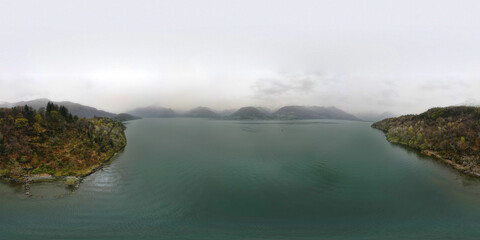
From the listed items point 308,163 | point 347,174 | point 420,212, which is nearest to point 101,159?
point 308,163

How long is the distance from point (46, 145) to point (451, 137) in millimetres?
124175

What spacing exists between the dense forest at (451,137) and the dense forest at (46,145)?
95.9 metres

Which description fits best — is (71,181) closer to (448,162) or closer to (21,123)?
(21,123)

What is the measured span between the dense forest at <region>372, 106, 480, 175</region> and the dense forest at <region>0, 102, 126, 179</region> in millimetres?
95858

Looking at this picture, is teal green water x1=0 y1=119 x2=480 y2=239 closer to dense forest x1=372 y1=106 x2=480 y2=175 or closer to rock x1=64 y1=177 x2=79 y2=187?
rock x1=64 y1=177 x2=79 y2=187

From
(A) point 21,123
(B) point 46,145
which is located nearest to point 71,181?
(B) point 46,145

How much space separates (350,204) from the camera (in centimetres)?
2411

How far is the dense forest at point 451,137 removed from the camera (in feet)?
143

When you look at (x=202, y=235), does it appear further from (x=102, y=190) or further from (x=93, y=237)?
(x=102, y=190)

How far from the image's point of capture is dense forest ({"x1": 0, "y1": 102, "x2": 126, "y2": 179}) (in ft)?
109

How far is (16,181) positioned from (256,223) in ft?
151

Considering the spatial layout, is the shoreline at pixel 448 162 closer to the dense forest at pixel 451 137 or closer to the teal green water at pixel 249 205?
the dense forest at pixel 451 137

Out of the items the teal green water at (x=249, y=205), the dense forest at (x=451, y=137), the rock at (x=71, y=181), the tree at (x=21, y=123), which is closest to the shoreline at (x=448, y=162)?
the dense forest at (x=451, y=137)

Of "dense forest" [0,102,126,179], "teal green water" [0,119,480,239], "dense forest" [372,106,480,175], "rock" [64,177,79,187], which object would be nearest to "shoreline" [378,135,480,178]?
"dense forest" [372,106,480,175]
